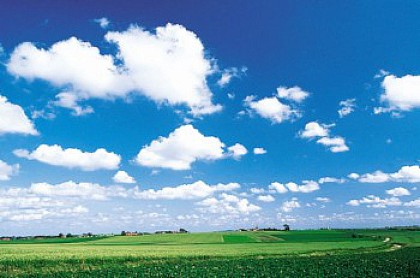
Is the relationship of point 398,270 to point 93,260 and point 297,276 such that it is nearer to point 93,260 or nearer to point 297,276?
point 297,276

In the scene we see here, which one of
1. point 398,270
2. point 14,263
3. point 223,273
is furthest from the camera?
point 14,263

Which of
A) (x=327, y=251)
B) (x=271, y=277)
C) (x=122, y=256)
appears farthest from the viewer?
(x=327, y=251)

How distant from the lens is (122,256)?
41812 mm

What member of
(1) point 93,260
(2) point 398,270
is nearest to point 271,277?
(2) point 398,270

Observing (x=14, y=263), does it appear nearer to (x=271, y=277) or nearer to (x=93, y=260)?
(x=93, y=260)

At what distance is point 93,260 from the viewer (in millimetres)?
39188

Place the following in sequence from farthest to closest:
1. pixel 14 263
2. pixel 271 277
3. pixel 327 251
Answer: pixel 327 251 < pixel 14 263 < pixel 271 277

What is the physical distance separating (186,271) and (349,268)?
13.0m

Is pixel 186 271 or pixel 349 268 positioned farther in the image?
pixel 349 268

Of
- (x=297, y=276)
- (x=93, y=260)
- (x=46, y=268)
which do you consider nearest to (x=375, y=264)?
(x=297, y=276)

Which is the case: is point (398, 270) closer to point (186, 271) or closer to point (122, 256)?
point (186, 271)

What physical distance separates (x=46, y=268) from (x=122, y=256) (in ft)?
27.4

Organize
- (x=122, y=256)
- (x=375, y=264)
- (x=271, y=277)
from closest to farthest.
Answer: (x=271, y=277)
(x=375, y=264)
(x=122, y=256)

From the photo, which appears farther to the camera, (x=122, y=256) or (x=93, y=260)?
(x=122, y=256)
